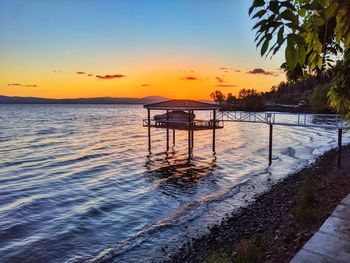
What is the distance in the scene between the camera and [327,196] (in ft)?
38.7

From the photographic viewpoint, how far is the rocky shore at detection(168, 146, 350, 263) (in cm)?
756

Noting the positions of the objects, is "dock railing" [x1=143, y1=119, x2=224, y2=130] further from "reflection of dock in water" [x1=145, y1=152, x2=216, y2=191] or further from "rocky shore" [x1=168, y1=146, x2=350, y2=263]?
"rocky shore" [x1=168, y1=146, x2=350, y2=263]

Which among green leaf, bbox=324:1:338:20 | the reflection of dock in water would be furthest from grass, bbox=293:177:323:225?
the reflection of dock in water

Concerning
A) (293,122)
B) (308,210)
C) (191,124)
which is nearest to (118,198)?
(308,210)

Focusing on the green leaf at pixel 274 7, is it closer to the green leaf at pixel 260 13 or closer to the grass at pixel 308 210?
the green leaf at pixel 260 13

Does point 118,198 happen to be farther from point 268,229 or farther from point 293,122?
point 293,122

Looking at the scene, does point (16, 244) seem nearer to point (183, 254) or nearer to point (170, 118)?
point (183, 254)

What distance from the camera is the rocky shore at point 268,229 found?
756 centimetres

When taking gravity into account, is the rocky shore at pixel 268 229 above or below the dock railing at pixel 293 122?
below

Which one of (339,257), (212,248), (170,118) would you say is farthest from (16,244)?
(170,118)

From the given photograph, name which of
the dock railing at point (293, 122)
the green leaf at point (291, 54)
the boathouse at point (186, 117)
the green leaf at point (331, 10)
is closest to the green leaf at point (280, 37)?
the green leaf at point (291, 54)

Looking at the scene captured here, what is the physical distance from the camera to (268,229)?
10.9 meters

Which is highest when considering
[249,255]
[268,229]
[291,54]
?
[291,54]

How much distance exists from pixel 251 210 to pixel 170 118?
22.4 m
